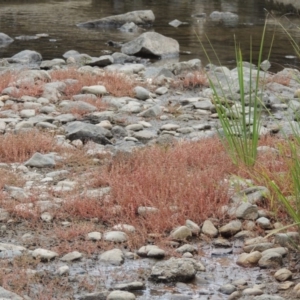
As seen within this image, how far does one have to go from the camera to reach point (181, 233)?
5.40m

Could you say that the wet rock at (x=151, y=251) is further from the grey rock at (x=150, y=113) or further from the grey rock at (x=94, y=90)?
the grey rock at (x=94, y=90)

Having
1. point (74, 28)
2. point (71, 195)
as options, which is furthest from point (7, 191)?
point (74, 28)

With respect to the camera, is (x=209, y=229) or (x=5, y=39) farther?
(x=5, y=39)

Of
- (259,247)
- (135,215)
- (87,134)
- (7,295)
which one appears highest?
(7,295)

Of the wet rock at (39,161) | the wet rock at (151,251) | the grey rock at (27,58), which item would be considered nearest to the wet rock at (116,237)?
the wet rock at (151,251)

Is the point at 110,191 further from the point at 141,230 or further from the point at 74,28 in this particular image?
the point at 74,28

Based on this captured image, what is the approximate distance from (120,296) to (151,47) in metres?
13.3

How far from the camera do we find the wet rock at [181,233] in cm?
539

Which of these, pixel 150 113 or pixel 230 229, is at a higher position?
pixel 230 229

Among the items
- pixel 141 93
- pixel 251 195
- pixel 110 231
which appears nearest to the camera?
pixel 110 231

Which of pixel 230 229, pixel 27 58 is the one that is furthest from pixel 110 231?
pixel 27 58

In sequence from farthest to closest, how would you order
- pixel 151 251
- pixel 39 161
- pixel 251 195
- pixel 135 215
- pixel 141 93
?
pixel 141 93, pixel 39 161, pixel 251 195, pixel 135 215, pixel 151 251

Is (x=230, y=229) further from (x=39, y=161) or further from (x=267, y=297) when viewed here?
(x=39, y=161)

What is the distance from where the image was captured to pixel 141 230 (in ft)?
17.9
